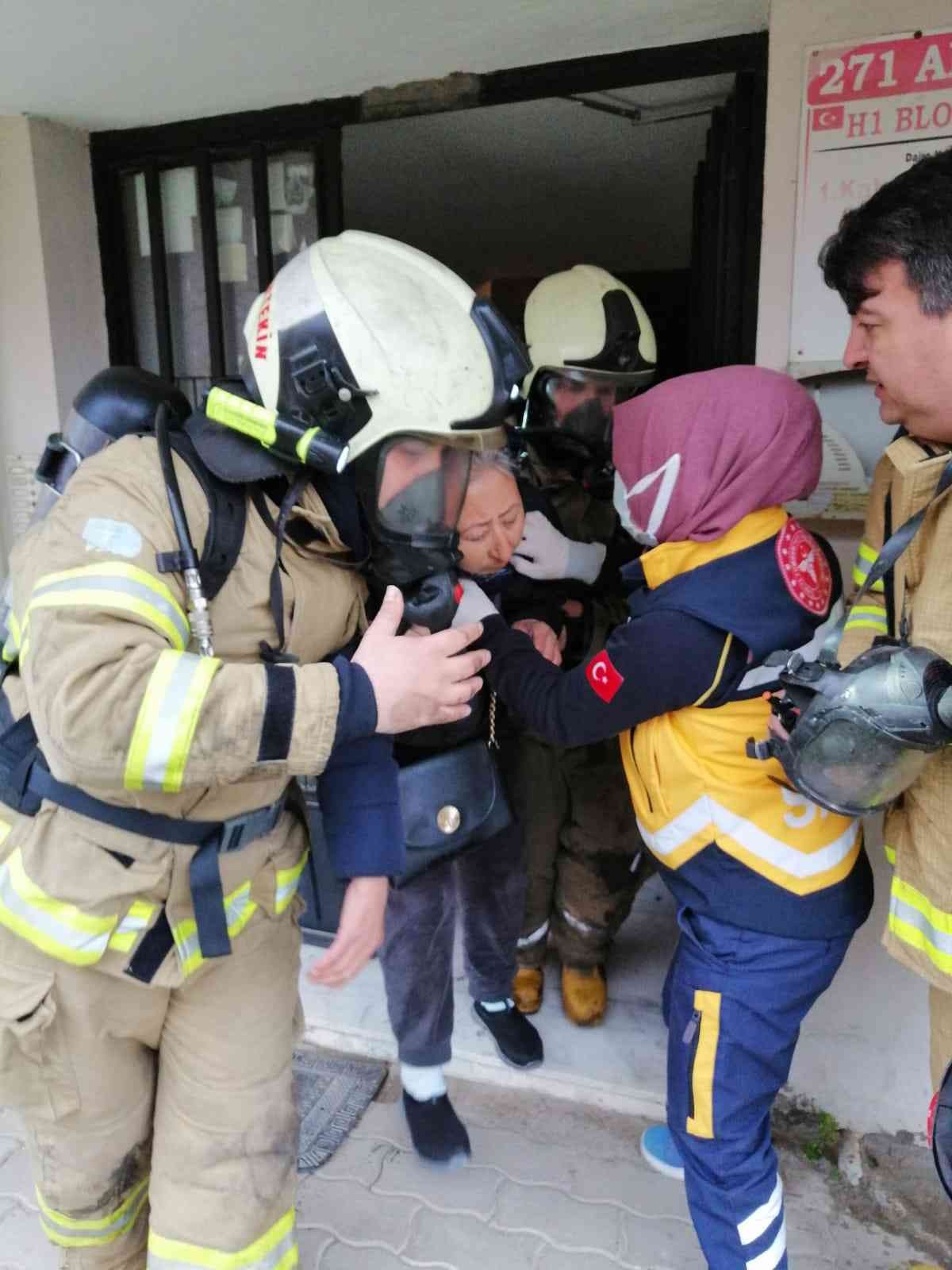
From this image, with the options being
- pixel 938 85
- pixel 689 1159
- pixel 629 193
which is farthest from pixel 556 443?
pixel 629 193

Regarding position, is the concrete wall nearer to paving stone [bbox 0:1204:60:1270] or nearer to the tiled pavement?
paving stone [bbox 0:1204:60:1270]

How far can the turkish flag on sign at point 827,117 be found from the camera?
6.90ft

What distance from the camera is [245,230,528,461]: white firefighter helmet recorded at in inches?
52.8

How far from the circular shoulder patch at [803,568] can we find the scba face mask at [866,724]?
0.25 metres

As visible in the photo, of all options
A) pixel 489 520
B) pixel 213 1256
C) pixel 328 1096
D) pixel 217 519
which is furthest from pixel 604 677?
pixel 328 1096

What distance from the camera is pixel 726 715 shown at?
1.73m

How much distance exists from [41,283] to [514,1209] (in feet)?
9.84

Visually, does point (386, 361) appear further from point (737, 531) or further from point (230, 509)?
point (737, 531)

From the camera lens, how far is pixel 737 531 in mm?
1692

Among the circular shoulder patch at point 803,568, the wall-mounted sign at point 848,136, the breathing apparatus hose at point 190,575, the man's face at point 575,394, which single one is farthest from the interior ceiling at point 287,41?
the breathing apparatus hose at point 190,575

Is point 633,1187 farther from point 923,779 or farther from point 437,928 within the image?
point 923,779

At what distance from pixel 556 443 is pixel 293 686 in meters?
1.46

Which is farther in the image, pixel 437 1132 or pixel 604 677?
pixel 437 1132

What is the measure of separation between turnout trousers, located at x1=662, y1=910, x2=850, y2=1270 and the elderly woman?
549mm
